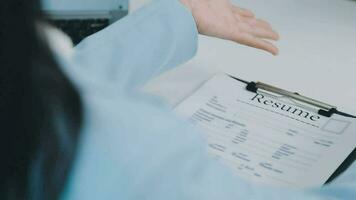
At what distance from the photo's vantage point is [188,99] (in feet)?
2.36

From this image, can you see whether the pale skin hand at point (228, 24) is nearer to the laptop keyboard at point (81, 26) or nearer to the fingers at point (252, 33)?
the fingers at point (252, 33)

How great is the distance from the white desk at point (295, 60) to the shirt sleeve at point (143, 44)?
1.1 inches

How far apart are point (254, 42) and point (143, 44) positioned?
0.57 feet

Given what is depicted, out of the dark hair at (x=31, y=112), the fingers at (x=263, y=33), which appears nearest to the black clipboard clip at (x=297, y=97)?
the fingers at (x=263, y=33)

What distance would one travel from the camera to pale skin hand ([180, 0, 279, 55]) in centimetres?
82

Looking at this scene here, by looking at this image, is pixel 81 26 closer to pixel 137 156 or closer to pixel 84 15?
pixel 84 15

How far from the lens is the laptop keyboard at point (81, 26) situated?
32.5 inches

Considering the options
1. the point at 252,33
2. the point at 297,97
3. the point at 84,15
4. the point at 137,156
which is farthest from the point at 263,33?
the point at 137,156

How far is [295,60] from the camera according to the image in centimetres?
86

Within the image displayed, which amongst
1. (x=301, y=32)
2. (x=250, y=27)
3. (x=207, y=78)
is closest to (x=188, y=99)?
(x=207, y=78)

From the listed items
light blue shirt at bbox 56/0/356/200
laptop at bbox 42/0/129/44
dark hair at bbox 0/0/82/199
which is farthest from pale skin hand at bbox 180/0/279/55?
dark hair at bbox 0/0/82/199

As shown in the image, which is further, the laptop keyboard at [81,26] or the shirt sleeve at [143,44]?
the laptop keyboard at [81,26]

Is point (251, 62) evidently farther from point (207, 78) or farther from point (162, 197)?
point (162, 197)

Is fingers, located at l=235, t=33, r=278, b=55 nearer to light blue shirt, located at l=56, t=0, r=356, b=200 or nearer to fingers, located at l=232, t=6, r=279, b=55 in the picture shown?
fingers, located at l=232, t=6, r=279, b=55
